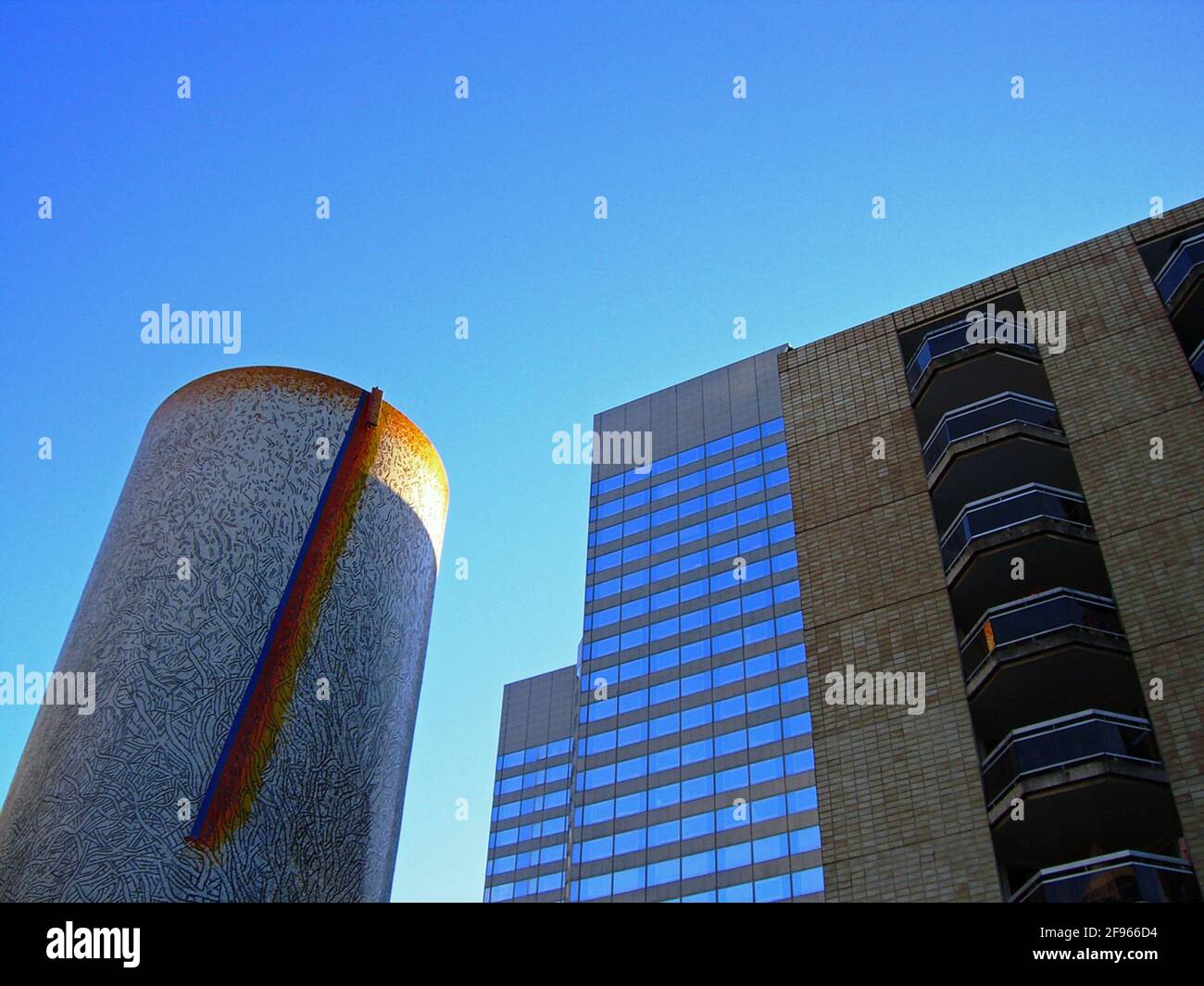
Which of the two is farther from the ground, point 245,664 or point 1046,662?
point 1046,662

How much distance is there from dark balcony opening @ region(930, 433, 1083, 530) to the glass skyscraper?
34841 millimetres

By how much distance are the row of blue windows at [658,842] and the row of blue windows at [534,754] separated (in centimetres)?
2357

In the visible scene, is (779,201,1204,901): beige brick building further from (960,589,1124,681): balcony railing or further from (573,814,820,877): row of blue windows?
(573,814,820,877): row of blue windows

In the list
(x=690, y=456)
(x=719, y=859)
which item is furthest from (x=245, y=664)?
(x=690, y=456)

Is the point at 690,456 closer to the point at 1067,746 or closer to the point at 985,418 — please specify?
the point at 985,418

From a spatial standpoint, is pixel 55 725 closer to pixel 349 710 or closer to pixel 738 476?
pixel 349 710

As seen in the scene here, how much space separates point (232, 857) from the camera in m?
16.1

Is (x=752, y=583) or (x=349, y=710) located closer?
(x=349, y=710)

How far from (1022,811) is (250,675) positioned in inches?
433

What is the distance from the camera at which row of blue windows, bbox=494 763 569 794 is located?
8606 centimetres

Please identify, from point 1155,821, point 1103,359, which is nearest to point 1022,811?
point 1155,821

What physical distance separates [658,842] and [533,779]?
27.1 meters

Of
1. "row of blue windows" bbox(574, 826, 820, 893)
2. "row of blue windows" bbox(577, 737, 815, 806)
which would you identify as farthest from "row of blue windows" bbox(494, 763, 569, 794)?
"row of blue windows" bbox(574, 826, 820, 893)

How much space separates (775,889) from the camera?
183 ft
